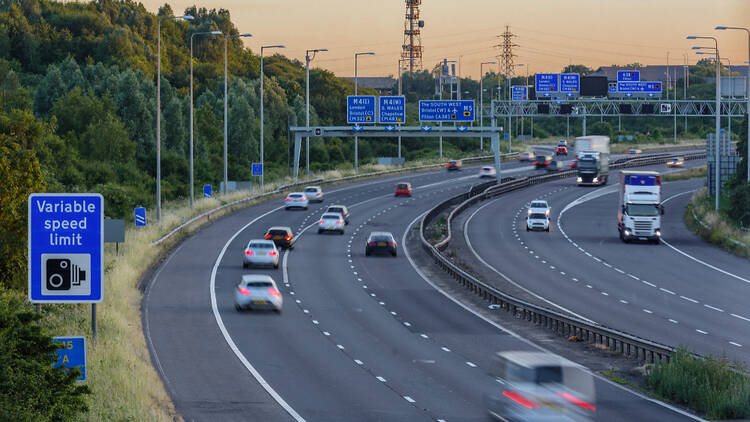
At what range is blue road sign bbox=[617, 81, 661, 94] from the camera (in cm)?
12106

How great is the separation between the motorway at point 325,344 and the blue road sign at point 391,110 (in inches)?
1476

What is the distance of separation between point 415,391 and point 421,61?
11490cm

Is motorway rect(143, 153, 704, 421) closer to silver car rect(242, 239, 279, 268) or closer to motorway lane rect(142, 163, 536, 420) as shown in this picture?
motorway lane rect(142, 163, 536, 420)

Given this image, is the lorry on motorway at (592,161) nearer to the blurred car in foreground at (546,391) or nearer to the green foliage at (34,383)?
the blurred car in foreground at (546,391)

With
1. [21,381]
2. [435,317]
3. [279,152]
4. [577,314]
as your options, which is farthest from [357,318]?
[279,152]

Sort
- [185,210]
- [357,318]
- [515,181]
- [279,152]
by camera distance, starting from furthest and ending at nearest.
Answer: [279,152], [515,181], [185,210], [357,318]

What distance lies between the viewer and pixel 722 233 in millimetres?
59562

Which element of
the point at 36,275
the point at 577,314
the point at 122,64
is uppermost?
the point at 122,64

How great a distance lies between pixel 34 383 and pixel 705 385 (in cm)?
1431

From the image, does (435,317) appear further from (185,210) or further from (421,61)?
(421,61)

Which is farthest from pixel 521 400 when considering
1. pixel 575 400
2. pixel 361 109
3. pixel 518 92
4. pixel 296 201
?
pixel 518 92

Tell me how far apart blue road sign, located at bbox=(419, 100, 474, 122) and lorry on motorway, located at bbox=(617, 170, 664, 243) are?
115ft

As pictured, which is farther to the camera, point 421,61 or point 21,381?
point 421,61

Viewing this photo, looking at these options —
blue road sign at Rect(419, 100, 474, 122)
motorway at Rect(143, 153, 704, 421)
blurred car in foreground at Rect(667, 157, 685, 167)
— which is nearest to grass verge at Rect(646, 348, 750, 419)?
motorway at Rect(143, 153, 704, 421)
